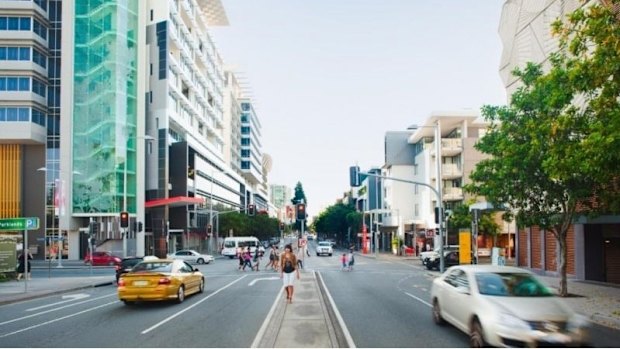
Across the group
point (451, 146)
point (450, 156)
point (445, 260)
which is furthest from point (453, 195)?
point (445, 260)

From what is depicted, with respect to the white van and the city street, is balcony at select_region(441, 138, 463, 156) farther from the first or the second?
the city street

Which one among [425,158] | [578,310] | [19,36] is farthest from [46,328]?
[425,158]

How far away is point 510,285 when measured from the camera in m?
10.7

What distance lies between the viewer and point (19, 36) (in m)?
58.1

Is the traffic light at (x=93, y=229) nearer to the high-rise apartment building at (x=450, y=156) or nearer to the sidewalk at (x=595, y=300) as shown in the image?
the high-rise apartment building at (x=450, y=156)

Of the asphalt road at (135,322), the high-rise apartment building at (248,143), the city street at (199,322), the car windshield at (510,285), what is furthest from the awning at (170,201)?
the high-rise apartment building at (248,143)

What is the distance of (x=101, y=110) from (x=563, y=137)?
5024 cm

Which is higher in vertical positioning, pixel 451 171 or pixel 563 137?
pixel 451 171

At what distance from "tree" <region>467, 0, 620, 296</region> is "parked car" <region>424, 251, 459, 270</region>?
689 inches

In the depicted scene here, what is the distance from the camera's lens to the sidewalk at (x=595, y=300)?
600 inches

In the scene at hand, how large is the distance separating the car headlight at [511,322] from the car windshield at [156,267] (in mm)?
11240

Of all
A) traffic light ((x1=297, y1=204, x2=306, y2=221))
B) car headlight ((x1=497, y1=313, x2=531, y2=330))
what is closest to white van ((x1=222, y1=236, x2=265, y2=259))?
traffic light ((x1=297, y1=204, x2=306, y2=221))

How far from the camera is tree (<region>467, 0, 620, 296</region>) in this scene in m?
12.8

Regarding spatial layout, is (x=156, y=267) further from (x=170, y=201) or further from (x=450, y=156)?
(x=450, y=156)
